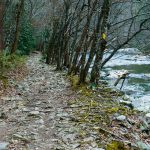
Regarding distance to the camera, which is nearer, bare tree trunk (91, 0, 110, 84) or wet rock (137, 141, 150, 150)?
wet rock (137, 141, 150, 150)

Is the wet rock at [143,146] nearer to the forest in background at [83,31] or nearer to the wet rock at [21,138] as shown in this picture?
the wet rock at [21,138]

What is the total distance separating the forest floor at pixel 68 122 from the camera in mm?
8570

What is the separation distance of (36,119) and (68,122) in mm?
952

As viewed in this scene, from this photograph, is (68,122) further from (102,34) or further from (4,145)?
(102,34)

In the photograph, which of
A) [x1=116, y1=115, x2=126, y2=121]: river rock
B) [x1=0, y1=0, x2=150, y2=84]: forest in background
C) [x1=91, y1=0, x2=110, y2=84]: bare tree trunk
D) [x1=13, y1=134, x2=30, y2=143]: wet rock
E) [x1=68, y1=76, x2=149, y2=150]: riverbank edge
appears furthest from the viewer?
[x1=0, y1=0, x2=150, y2=84]: forest in background

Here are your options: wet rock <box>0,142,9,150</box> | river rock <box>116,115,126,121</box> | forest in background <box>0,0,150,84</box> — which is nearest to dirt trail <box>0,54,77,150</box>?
wet rock <box>0,142,9,150</box>

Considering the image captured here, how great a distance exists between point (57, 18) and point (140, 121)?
24.4m

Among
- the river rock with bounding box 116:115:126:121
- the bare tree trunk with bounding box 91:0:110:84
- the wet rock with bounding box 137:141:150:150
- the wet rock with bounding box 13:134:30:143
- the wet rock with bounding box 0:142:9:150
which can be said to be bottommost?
the wet rock with bounding box 137:141:150:150

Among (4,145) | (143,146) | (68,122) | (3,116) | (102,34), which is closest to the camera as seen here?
(4,145)

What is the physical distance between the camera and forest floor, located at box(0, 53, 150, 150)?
857 cm

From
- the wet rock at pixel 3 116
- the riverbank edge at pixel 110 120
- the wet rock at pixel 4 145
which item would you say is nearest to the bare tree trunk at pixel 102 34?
the riverbank edge at pixel 110 120

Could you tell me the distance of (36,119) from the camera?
1055 centimetres

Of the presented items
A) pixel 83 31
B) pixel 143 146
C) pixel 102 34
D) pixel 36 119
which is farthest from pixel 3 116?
pixel 83 31

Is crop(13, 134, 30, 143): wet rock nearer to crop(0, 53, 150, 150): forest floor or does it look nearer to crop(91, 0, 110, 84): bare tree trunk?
crop(0, 53, 150, 150): forest floor
